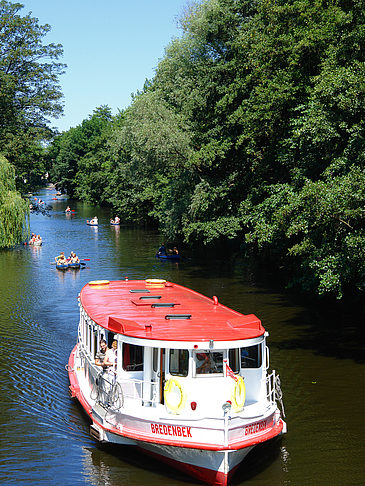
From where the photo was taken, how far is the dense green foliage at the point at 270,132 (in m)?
22.1

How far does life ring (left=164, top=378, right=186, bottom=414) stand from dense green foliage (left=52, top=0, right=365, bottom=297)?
907 cm

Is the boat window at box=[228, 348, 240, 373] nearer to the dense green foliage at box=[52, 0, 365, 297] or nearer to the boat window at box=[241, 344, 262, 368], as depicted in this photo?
the boat window at box=[241, 344, 262, 368]

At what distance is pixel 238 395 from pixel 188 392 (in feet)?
3.97

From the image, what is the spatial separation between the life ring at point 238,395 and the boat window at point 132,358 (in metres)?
2.65

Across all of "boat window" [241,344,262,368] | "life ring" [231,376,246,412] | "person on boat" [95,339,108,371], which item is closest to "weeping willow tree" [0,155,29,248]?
"person on boat" [95,339,108,371]

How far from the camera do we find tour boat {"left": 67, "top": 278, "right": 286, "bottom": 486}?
1366cm

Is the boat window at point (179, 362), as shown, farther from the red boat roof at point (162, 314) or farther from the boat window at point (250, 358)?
the boat window at point (250, 358)

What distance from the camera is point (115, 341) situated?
16.4m

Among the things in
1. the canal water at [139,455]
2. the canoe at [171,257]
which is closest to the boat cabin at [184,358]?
the canal water at [139,455]

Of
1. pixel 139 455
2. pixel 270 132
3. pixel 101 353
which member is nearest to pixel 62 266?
pixel 270 132

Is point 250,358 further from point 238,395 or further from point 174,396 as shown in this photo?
point 174,396

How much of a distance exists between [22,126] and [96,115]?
96.4 m

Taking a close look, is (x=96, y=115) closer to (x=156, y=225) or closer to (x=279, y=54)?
(x=156, y=225)

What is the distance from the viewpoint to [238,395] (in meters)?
14.3
